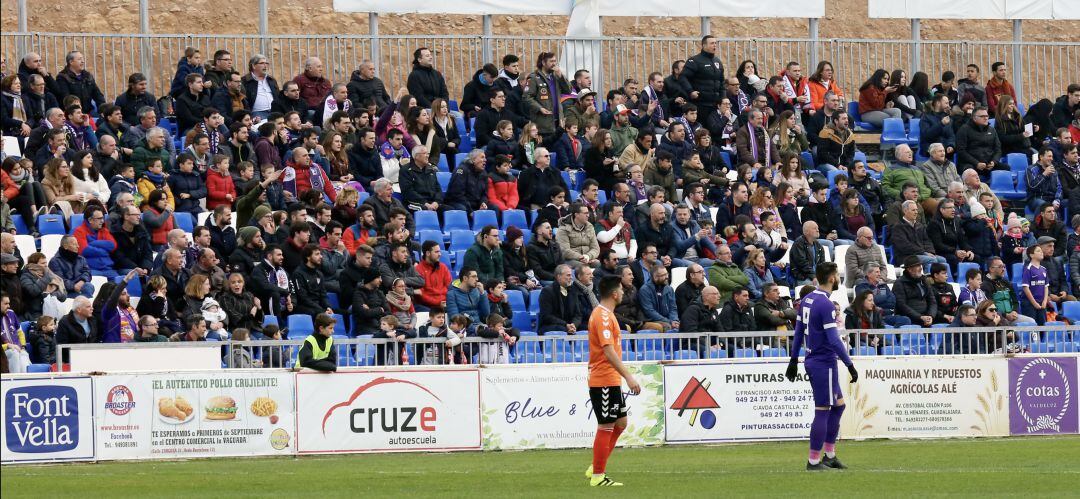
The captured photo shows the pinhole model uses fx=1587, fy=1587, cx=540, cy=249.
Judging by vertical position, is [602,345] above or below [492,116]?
below

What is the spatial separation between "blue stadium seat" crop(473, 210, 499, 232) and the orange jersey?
33.8 ft

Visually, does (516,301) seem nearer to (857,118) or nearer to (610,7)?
(610,7)

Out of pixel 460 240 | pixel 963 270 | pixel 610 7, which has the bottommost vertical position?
pixel 963 270

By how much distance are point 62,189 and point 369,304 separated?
447cm

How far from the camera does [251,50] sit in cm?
3055

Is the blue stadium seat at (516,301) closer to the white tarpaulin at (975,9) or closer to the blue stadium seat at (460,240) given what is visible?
the blue stadium seat at (460,240)

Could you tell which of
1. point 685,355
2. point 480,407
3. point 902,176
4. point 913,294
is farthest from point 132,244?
point 902,176

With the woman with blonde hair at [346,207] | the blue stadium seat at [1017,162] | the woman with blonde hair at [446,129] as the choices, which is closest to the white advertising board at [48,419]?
the woman with blonde hair at [346,207]

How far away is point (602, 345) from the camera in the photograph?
39.7ft

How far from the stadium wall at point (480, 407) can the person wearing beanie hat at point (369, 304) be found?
2259mm

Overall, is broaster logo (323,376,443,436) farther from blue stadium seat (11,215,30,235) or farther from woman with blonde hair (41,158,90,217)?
blue stadium seat (11,215,30,235)

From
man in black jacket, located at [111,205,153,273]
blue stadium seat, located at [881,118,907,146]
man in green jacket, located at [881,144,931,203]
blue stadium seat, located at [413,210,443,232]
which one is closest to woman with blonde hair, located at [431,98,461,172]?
blue stadium seat, located at [413,210,443,232]

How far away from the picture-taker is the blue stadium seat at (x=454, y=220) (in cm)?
2241

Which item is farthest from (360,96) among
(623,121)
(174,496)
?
(174,496)
